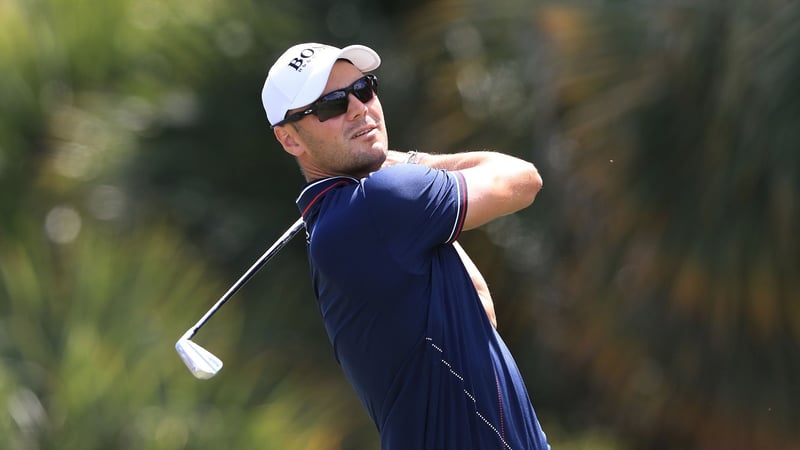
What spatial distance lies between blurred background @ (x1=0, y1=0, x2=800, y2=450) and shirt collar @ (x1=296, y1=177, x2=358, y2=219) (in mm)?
2387

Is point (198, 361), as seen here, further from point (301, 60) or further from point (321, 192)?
point (301, 60)

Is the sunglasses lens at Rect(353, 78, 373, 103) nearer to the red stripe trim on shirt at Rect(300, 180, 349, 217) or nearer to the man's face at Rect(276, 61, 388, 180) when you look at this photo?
the man's face at Rect(276, 61, 388, 180)

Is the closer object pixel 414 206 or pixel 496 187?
pixel 414 206

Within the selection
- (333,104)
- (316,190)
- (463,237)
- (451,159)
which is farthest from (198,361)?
(463,237)

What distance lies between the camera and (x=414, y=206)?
340 centimetres

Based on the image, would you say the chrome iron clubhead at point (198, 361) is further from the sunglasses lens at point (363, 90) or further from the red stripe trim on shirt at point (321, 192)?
the sunglasses lens at point (363, 90)

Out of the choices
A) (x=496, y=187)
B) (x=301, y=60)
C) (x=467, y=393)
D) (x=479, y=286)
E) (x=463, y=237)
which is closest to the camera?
(x=467, y=393)

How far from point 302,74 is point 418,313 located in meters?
0.75

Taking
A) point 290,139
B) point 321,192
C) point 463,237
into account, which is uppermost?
point 290,139

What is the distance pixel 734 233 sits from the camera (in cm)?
727

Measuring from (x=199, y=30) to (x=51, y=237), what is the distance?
5.74ft

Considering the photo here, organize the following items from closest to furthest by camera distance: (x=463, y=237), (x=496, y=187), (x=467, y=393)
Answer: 1. (x=467, y=393)
2. (x=496, y=187)
3. (x=463, y=237)

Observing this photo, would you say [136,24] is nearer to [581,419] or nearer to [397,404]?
[581,419]

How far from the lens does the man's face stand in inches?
142
